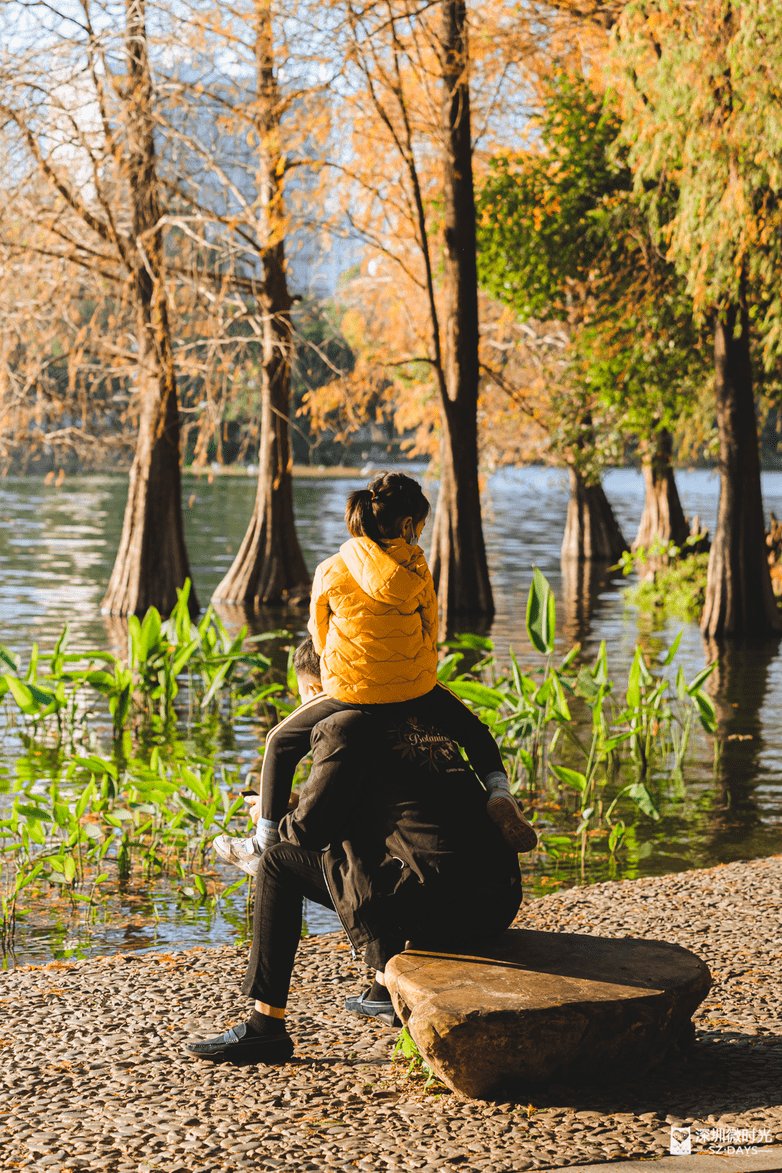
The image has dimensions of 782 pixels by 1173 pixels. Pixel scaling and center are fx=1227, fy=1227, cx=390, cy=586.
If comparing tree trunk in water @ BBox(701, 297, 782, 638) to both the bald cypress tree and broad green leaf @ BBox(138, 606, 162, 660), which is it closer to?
the bald cypress tree

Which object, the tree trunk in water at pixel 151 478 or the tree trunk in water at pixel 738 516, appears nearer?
the tree trunk in water at pixel 738 516

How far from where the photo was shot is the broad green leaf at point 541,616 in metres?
7.49

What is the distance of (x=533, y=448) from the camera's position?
3041 cm

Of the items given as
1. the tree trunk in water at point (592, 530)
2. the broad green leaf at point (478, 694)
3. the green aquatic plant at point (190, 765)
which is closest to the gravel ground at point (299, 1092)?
the green aquatic plant at point (190, 765)

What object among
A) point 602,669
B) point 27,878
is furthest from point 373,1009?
point 602,669

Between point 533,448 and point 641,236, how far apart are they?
13.7m

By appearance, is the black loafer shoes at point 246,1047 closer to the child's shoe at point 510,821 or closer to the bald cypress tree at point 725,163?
the child's shoe at point 510,821

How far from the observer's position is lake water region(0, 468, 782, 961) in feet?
19.0

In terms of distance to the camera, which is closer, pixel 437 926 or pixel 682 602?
pixel 437 926

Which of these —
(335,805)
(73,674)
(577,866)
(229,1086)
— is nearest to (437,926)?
(335,805)

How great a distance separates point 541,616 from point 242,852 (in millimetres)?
3985

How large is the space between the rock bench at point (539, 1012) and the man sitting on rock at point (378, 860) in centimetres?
12

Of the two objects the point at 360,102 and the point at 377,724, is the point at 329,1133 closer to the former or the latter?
the point at 377,724

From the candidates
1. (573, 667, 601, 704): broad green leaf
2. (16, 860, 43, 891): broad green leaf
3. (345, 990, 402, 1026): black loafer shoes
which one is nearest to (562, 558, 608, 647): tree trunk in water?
(573, 667, 601, 704): broad green leaf
